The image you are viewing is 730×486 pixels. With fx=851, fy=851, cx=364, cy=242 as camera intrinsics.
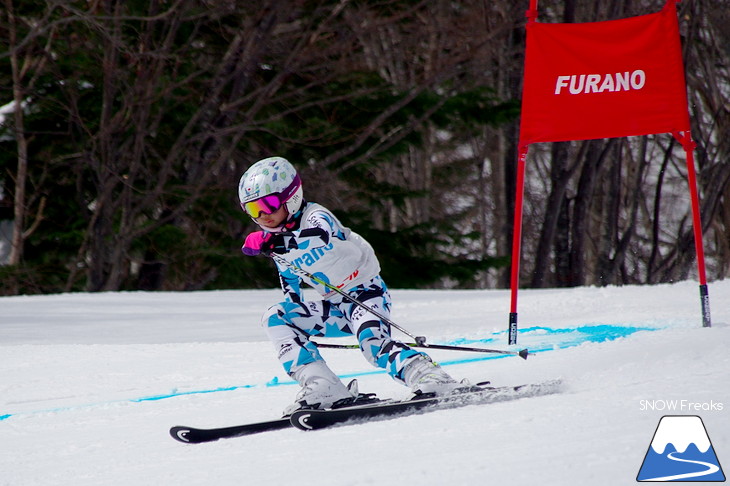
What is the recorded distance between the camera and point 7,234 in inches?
581

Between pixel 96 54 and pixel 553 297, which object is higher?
pixel 96 54

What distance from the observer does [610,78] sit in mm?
6543

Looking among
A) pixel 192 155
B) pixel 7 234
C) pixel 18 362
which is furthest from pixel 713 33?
pixel 18 362

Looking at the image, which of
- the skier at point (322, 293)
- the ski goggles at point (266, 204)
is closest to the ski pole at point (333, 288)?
the skier at point (322, 293)

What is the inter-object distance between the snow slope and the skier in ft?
1.13

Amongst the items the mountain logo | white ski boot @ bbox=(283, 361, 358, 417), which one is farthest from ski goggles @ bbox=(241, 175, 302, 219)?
the mountain logo

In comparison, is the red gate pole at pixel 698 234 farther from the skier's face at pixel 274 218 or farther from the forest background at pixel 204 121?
the forest background at pixel 204 121

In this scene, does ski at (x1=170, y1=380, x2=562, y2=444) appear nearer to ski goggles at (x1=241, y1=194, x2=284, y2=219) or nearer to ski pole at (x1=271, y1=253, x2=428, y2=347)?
ski pole at (x1=271, y1=253, x2=428, y2=347)

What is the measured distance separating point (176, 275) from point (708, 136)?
1158 centimetres

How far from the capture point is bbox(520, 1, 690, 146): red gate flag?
654 centimetres

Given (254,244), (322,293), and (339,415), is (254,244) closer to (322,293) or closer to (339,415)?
(322,293)

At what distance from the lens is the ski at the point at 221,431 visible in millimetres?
4141

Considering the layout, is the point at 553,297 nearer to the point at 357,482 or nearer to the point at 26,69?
the point at 357,482

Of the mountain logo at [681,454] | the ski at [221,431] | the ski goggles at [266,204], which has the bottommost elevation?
the ski at [221,431]
